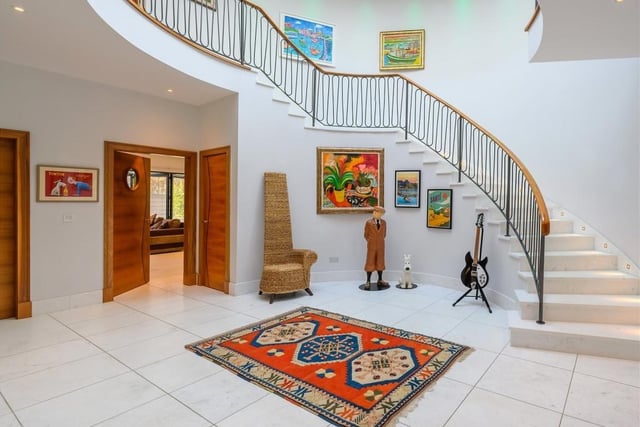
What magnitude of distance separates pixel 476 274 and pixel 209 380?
346 centimetres

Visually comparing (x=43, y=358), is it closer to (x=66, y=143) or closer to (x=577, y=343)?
(x=66, y=143)

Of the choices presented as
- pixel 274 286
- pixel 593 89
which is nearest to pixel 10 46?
pixel 274 286

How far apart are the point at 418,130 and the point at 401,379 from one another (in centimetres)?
528

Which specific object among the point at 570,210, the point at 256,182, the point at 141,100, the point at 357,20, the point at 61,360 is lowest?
the point at 61,360

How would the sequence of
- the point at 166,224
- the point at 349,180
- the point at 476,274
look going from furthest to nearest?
the point at 166,224
the point at 349,180
the point at 476,274

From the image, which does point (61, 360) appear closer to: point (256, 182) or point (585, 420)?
point (256, 182)

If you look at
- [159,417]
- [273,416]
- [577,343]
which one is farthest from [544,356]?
[159,417]

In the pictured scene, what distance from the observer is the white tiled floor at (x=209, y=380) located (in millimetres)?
2207

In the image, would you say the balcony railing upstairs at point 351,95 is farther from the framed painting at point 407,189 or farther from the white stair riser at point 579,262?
the white stair riser at point 579,262

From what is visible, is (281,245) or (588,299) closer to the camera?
(588,299)

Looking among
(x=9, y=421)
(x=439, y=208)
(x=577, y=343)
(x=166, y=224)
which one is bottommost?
(x=9, y=421)

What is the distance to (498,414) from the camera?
88.2 inches

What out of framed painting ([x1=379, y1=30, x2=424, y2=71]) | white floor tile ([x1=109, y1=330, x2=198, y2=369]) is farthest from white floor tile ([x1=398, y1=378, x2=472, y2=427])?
framed painting ([x1=379, y1=30, x2=424, y2=71])

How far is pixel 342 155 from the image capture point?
19.1 ft
